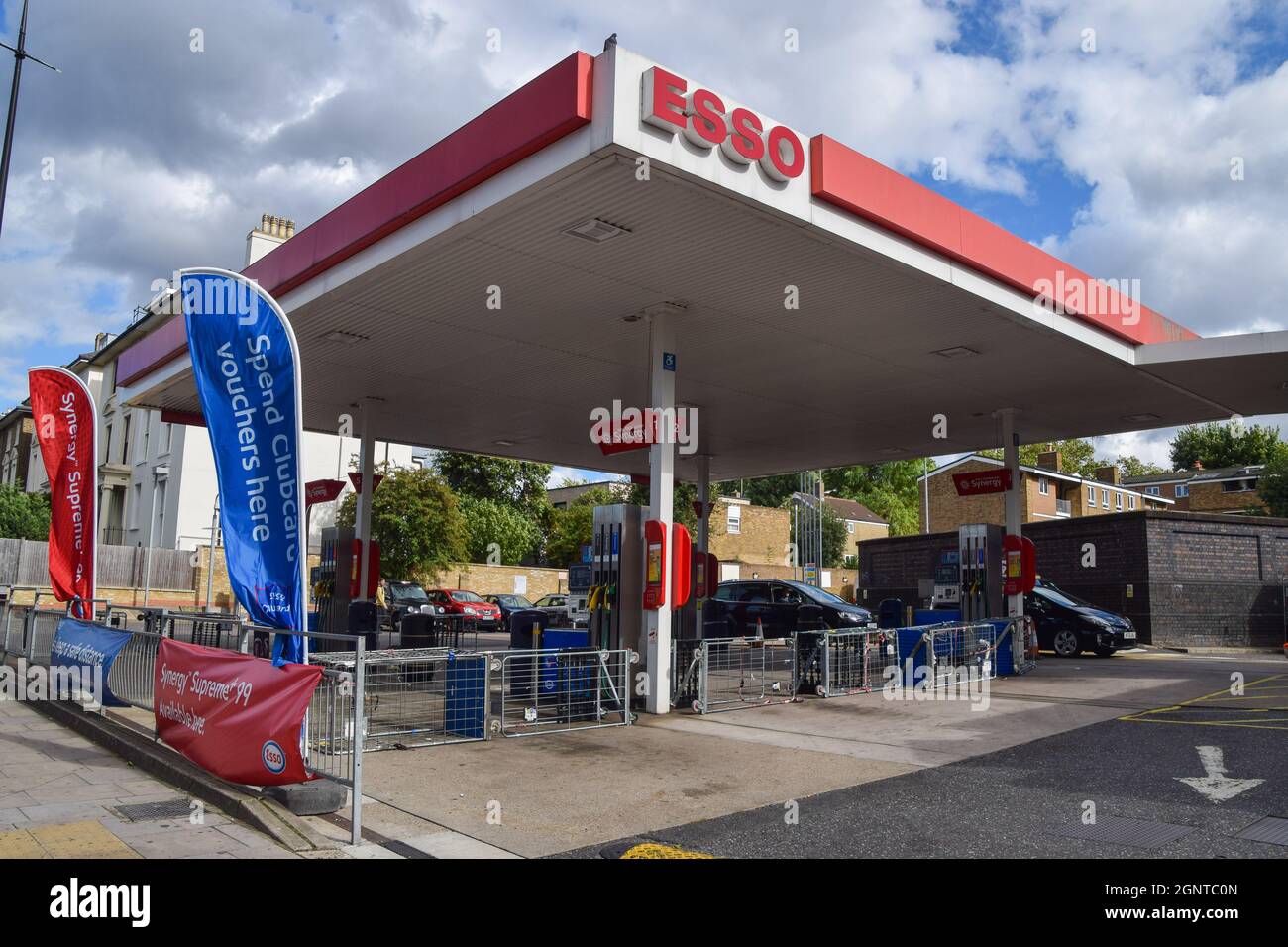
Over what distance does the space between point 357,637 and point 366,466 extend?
43.1ft

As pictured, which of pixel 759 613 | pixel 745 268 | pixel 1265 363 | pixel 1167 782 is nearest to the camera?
pixel 1167 782

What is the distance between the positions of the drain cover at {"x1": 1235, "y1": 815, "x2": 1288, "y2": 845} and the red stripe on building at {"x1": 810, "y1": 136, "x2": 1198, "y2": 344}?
20.2 ft

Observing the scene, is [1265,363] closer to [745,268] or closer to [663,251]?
[745,268]

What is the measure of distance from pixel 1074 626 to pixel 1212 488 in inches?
1952

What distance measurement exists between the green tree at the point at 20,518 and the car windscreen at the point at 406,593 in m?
23.8

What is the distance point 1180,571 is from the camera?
24.5m

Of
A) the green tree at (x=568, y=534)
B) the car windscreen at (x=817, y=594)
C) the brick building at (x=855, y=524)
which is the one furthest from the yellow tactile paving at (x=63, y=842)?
the brick building at (x=855, y=524)

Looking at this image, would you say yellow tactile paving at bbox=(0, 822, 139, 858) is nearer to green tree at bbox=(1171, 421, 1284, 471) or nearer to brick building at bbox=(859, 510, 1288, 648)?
brick building at bbox=(859, 510, 1288, 648)

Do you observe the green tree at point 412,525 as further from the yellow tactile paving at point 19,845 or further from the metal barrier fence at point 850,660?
the yellow tactile paving at point 19,845

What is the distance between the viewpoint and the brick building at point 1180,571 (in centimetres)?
2420

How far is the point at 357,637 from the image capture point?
5977 mm

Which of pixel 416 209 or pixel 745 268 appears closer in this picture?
pixel 416 209
